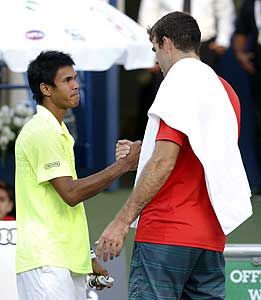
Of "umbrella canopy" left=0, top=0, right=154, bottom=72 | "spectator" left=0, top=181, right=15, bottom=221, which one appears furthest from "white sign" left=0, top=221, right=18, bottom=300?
"umbrella canopy" left=0, top=0, right=154, bottom=72

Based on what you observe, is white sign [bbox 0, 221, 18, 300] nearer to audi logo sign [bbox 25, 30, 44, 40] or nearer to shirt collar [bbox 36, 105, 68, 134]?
shirt collar [bbox 36, 105, 68, 134]

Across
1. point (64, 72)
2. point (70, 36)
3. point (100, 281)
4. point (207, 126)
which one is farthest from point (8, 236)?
point (70, 36)

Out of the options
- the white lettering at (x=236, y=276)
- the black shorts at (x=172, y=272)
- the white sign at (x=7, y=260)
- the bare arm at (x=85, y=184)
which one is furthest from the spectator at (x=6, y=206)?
the black shorts at (x=172, y=272)

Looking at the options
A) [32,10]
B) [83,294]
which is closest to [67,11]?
[32,10]

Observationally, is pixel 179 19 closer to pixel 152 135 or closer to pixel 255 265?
pixel 152 135

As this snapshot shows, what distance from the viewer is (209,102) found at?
4.41 metres

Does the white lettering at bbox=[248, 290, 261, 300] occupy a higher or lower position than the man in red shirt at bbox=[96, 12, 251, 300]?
lower

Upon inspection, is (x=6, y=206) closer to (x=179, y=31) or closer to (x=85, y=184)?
(x=85, y=184)

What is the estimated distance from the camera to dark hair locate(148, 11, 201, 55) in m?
4.47

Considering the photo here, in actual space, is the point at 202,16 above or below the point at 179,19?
above

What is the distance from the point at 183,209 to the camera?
175 inches

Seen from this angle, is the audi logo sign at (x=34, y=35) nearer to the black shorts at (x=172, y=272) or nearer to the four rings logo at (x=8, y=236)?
the four rings logo at (x=8, y=236)

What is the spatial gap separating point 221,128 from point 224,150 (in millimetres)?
87

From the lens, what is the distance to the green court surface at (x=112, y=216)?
8.64m
